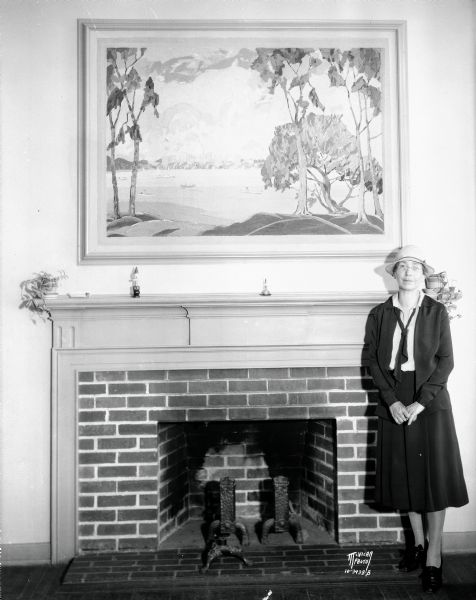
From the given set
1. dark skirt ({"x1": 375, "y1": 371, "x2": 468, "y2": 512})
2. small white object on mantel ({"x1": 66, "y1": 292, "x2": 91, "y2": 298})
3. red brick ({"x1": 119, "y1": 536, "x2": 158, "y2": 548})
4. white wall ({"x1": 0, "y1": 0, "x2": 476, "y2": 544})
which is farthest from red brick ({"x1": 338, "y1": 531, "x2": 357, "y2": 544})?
→ small white object on mantel ({"x1": 66, "y1": 292, "x2": 91, "y2": 298})

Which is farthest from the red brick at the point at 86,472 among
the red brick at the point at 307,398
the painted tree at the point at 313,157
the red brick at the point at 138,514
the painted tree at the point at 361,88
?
the painted tree at the point at 361,88

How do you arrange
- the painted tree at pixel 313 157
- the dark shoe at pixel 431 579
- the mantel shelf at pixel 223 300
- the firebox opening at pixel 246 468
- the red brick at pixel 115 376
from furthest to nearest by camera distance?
the firebox opening at pixel 246 468
the painted tree at pixel 313 157
the red brick at pixel 115 376
the mantel shelf at pixel 223 300
the dark shoe at pixel 431 579

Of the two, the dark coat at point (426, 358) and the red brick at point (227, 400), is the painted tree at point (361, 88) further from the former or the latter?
the red brick at point (227, 400)

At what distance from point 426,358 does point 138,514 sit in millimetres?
1729

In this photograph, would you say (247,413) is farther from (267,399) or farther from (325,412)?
(325,412)

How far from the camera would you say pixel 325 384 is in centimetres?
299

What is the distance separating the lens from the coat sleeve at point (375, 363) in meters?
2.69

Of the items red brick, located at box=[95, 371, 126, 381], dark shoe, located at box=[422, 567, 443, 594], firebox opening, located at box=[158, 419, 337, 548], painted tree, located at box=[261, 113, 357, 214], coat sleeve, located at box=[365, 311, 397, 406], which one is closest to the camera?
dark shoe, located at box=[422, 567, 443, 594]

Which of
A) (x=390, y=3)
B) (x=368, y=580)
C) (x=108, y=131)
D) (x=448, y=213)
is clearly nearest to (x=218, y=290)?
(x=108, y=131)

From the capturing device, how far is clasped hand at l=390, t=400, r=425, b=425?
261 cm

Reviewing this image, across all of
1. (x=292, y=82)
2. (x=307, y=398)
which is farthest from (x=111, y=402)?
(x=292, y=82)

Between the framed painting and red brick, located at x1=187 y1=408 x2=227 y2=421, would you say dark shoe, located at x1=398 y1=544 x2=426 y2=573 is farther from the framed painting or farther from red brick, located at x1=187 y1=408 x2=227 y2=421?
the framed painting

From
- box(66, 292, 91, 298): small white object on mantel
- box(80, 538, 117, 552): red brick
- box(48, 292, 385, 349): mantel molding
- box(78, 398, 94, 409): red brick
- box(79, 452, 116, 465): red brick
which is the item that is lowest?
box(80, 538, 117, 552): red brick

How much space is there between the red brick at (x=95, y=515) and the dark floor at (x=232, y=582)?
0.20 m
